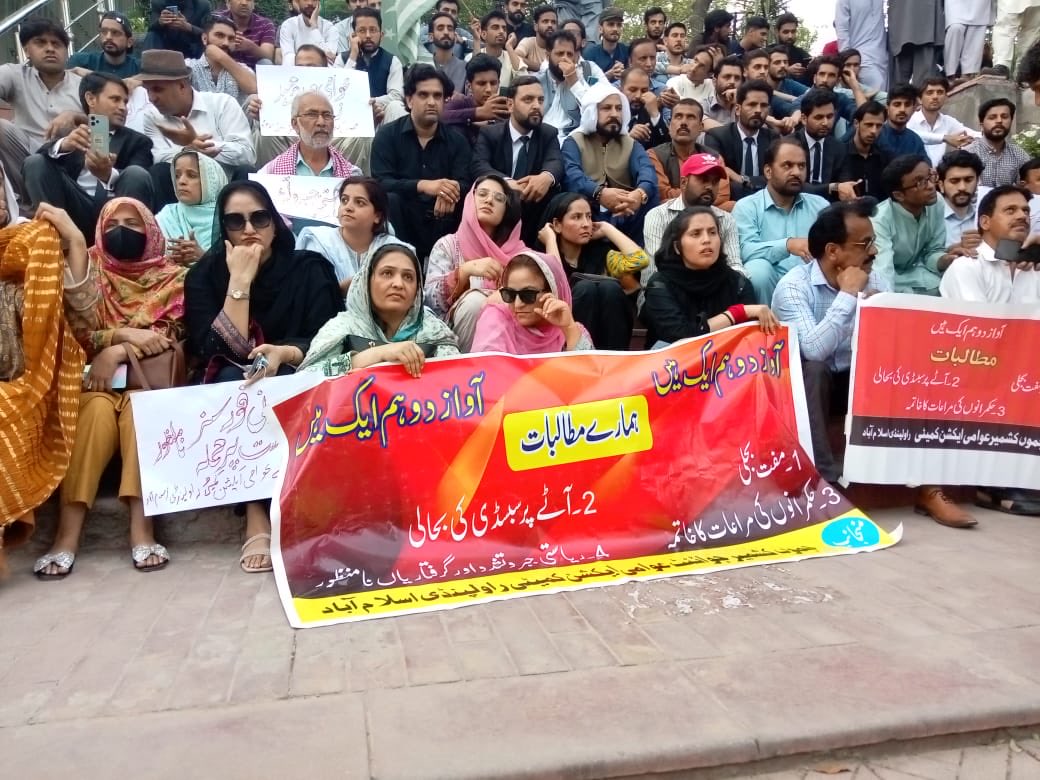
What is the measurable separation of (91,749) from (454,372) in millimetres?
2064

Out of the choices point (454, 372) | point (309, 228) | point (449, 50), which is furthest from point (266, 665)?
point (449, 50)

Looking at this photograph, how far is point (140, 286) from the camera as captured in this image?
4.41 metres

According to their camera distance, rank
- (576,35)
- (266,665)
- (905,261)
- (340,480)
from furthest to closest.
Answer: (576,35) → (905,261) → (340,480) → (266,665)

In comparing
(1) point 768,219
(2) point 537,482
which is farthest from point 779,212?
(2) point 537,482

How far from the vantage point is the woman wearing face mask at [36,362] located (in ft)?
11.9

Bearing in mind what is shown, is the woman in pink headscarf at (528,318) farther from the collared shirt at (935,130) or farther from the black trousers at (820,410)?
the collared shirt at (935,130)

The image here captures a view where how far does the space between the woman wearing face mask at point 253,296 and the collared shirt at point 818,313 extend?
2.42 metres

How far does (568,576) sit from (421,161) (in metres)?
3.96

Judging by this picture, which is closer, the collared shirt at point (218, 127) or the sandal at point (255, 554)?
the sandal at point (255, 554)

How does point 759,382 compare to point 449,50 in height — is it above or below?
below

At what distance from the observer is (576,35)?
8484 millimetres

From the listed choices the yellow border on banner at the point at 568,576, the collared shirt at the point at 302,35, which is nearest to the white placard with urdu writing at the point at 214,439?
the yellow border on banner at the point at 568,576

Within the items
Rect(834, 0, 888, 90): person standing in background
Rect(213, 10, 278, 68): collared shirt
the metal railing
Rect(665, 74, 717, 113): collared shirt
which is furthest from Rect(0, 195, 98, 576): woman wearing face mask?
Rect(834, 0, 888, 90): person standing in background

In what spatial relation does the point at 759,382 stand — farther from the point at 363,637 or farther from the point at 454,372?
the point at 363,637
